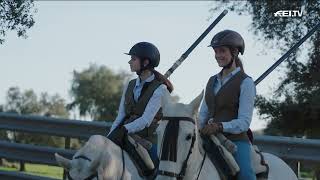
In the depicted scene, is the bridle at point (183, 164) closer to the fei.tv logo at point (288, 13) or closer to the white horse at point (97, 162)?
the white horse at point (97, 162)

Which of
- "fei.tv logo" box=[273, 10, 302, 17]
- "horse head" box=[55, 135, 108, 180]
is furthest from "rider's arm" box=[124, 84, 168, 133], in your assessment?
"fei.tv logo" box=[273, 10, 302, 17]

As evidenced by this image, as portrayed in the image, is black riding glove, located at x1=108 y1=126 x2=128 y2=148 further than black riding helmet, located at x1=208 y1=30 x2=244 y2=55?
Yes

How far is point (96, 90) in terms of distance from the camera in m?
84.4

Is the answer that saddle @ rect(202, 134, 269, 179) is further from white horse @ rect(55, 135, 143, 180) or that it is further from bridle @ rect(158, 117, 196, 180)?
white horse @ rect(55, 135, 143, 180)

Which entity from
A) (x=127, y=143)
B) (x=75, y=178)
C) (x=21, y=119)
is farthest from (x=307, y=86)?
(x=75, y=178)

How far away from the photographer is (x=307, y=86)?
14445mm

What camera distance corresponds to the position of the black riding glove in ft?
21.5

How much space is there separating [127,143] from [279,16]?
859cm

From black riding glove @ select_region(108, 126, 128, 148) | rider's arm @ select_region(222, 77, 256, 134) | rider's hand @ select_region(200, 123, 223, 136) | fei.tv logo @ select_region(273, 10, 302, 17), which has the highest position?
fei.tv logo @ select_region(273, 10, 302, 17)

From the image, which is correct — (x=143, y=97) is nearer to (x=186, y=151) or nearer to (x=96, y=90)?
(x=186, y=151)

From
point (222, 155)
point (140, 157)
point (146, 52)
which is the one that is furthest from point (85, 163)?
point (146, 52)

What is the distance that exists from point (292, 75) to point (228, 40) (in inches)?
347

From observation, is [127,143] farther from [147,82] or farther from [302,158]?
[302,158]

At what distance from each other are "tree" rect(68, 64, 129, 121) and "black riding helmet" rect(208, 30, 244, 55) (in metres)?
71.1
